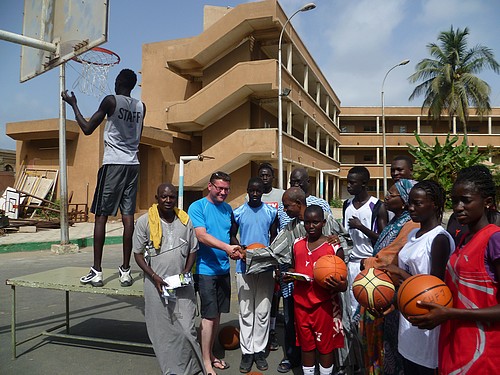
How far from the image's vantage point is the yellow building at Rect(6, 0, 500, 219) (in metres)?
19.7

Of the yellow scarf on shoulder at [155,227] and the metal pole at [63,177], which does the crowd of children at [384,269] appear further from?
the metal pole at [63,177]

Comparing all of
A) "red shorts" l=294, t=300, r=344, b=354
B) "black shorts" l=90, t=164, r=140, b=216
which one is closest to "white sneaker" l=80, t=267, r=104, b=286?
"black shorts" l=90, t=164, r=140, b=216

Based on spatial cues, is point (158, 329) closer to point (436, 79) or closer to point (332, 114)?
point (436, 79)

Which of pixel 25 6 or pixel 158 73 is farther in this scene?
pixel 158 73

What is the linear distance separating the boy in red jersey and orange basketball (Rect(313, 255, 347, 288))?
0.10 meters

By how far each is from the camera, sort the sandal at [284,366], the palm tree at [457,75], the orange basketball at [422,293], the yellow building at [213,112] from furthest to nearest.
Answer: the palm tree at [457,75] → the yellow building at [213,112] → the sandal at [284,366] → the orange basketball at [422,293]

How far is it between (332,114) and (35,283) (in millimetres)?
38766

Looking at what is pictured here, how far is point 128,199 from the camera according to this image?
15.0ft

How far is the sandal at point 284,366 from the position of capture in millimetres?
4171

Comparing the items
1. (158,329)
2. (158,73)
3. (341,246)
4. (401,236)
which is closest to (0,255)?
(158,329)

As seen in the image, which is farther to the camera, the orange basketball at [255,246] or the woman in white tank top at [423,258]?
the orange basketball at [255,246]

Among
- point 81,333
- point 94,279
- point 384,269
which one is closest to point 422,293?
point 384,269

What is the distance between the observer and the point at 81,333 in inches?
209

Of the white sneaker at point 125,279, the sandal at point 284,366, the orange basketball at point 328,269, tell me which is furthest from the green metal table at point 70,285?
the orange basketball at point 328,269
